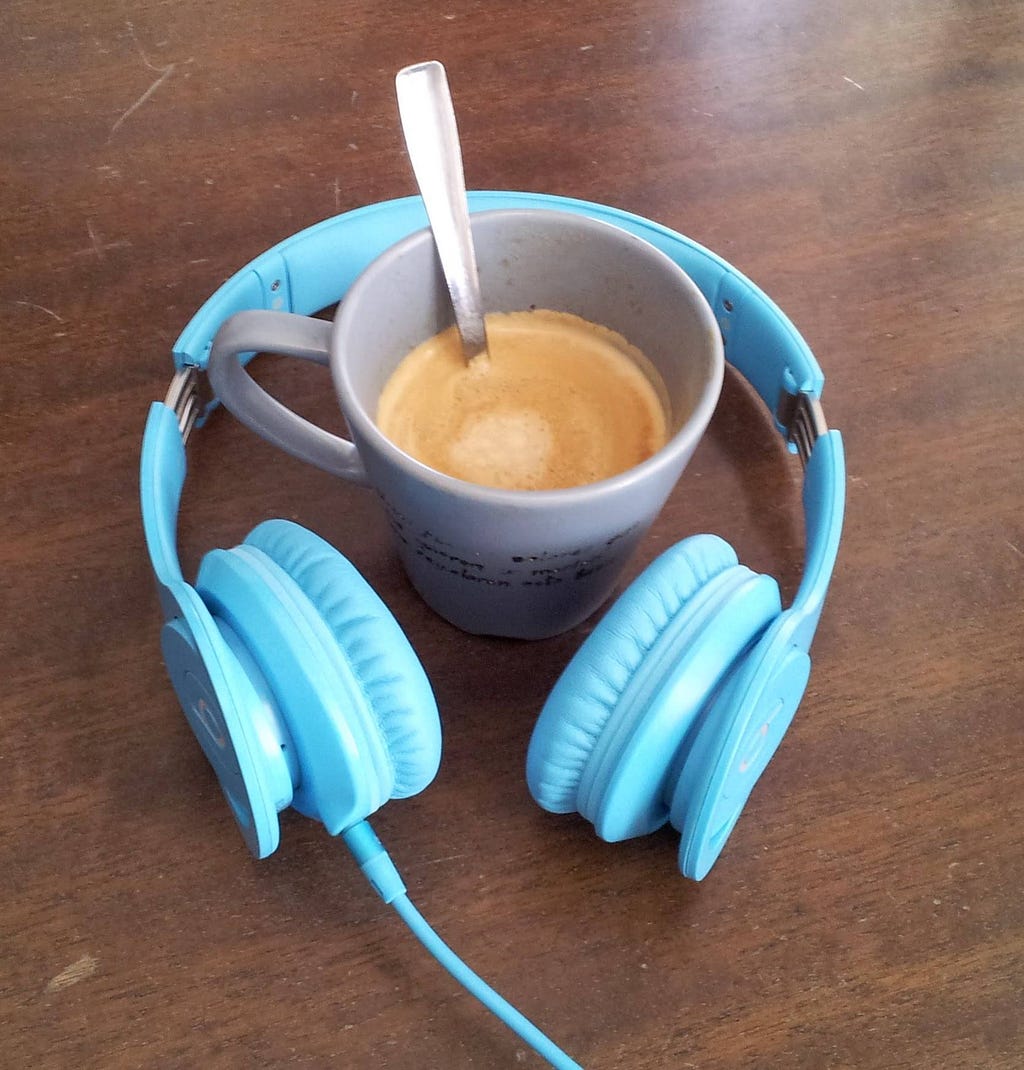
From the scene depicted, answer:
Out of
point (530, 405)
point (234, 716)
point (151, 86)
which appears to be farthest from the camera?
point (151, 86)

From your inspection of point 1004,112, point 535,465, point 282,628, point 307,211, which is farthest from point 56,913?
point 1004,112

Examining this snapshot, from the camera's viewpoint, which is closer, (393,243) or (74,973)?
→ (74,973)

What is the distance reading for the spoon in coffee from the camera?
0.41m

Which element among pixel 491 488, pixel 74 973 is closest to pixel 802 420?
pixel 491 488

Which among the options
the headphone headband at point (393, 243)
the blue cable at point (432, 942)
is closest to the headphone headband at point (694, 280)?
the headphone headband at point (393, 243)

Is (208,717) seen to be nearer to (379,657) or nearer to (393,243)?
(379,657)

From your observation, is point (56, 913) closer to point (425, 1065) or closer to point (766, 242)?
point (425, 1065)

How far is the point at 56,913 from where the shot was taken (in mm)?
380

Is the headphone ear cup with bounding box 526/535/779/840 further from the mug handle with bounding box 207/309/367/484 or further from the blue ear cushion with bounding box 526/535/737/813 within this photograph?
the mug handle with bounding box 207/309/367/484

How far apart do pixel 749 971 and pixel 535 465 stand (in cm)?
22

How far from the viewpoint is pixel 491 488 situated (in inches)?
13.6

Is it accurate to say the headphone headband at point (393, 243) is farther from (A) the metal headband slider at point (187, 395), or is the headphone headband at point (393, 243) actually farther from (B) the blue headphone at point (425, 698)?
(B) the blue headphone at point (425, 698)

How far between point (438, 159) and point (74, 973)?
0.35 m

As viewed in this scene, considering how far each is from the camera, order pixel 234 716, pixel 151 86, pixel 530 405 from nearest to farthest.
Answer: pixel 234 716, pixel 530 405, pixel 151 86
